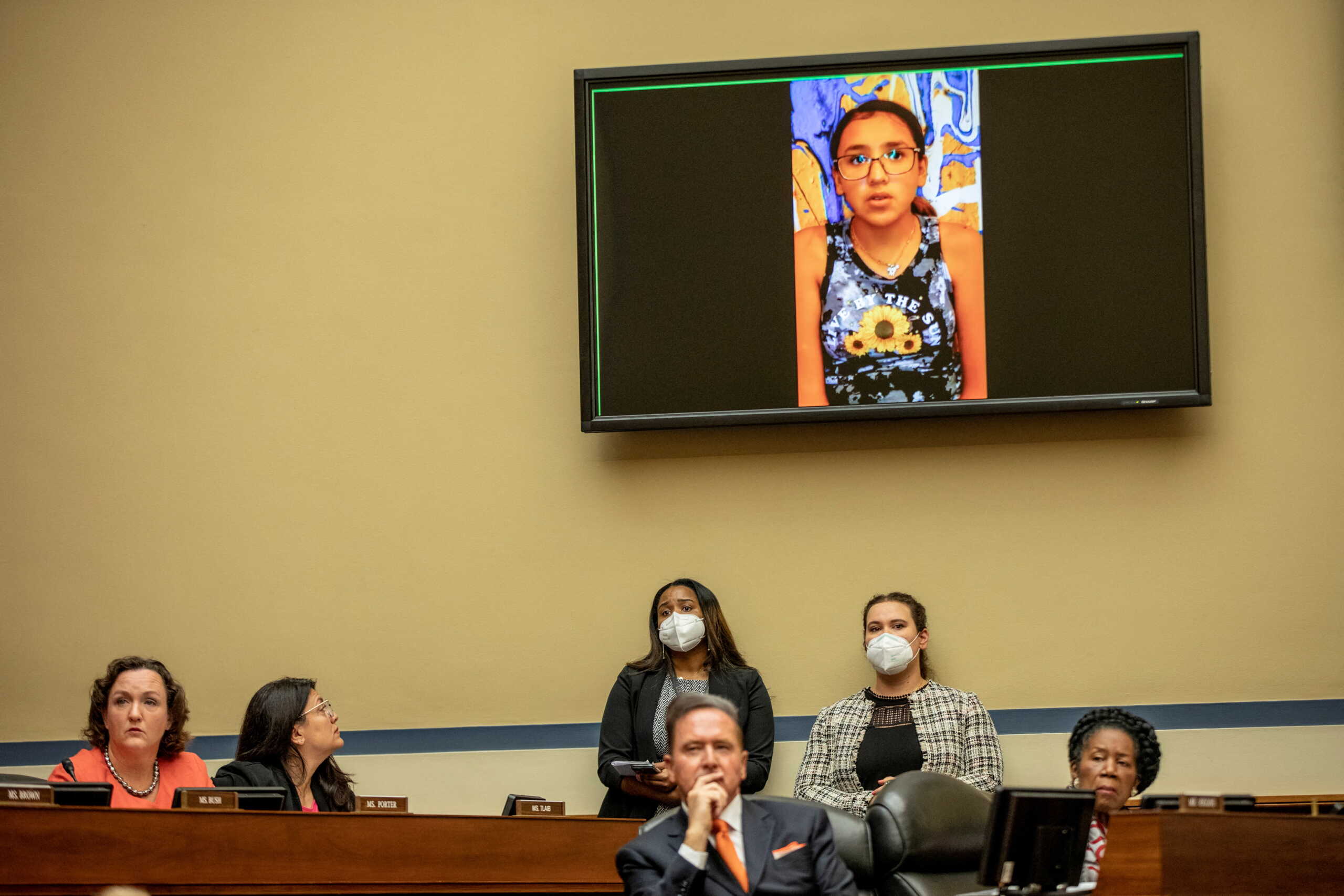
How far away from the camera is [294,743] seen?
4.11m

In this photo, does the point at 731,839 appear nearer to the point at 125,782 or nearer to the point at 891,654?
the point at 891,654

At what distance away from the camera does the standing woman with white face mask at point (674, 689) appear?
4586mm

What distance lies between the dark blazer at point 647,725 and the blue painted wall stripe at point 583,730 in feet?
1.07

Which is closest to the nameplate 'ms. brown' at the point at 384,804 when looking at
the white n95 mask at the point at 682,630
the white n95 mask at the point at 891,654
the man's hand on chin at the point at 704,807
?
the man's hand on chin at the point at 704,807

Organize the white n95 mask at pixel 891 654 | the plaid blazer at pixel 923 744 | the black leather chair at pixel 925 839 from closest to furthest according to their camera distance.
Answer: the black leather chair at pixel 925 839
the plaid blazer at pixel 923 744
the white n95 mask at pixel 891 654

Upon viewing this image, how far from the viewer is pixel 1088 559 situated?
503cm

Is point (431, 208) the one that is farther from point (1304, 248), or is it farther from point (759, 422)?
point (1304, 248)

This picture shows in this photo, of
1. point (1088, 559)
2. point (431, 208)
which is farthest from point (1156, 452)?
point (431, 208)

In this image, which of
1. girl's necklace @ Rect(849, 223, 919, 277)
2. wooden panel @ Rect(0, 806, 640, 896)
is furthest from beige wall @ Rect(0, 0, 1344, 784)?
wooden panel @ Rect(0, 806, 640, 896)

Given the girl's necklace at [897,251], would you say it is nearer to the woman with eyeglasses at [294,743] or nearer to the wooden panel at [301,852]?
the wooden panel at [301,852]

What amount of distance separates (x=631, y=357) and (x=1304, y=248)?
8.24ft

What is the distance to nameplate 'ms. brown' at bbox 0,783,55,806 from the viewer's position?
3129 mm

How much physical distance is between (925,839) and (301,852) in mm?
1481

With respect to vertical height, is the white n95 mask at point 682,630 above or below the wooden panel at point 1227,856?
above
